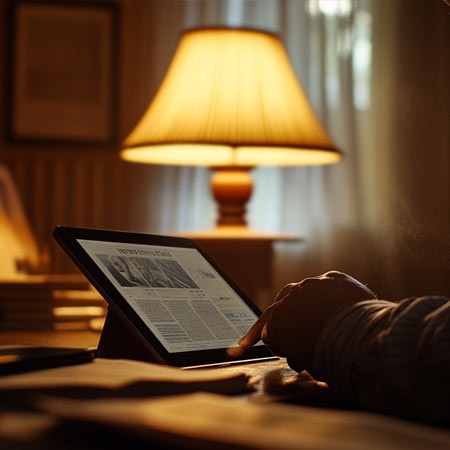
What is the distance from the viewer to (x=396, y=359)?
44cm

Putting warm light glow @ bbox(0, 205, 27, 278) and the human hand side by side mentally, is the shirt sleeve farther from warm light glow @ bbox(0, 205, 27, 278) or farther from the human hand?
warm light glow @ bbox(0, 205, 27, 278)

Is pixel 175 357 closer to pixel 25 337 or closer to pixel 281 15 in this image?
pixel 25 337

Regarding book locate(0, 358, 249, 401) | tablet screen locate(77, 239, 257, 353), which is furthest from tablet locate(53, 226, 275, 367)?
book locate(0, 358, 249, 401)

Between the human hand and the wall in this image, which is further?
the wall

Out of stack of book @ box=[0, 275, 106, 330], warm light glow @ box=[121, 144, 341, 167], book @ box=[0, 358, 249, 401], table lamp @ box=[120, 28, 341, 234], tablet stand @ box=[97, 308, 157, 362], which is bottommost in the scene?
stack of book @ box=[0, 275, 106, 330]

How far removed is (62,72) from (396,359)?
281cm

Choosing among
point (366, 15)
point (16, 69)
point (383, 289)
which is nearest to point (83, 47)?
point (16, 69)

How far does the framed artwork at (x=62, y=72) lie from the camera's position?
305 centimetres

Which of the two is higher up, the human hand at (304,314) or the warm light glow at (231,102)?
the warm light glow at (231,102)

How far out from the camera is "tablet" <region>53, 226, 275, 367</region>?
0.68 m

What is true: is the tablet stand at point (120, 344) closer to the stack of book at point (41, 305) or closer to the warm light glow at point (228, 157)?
the stack of book at point (41, 305)

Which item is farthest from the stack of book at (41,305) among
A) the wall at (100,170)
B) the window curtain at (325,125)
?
the wall at (100,170)

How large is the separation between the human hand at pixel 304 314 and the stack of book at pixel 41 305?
60 centimetres

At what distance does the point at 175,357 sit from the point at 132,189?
2440 mm
